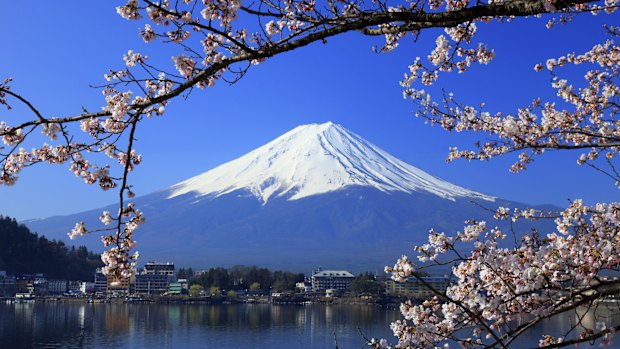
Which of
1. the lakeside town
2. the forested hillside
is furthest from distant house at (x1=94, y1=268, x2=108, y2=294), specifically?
the forested hillside

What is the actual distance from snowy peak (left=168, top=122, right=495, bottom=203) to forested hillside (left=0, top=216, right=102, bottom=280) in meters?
54.3

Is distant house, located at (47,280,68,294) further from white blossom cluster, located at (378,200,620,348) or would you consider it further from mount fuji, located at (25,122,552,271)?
white blossom cluster, located at (378,200,620,348)

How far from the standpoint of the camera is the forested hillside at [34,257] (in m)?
53.4

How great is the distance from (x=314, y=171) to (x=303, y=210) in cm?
1102

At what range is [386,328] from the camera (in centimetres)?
2547

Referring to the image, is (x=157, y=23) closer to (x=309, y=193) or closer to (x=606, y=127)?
(x=606, y=127)

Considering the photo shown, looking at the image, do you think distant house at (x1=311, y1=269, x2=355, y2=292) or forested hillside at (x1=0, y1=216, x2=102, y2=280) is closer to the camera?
forested hillside at (x1=0, y1=216, x2=102, y2=280)

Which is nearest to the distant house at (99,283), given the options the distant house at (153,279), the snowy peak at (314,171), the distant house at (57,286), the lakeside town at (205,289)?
the lakeside town at (205,289)

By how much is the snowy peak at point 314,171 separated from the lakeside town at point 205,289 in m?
46.8

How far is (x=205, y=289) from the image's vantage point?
54.9 meters

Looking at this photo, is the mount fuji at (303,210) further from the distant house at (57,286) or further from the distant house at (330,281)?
the distant house at (57,286)

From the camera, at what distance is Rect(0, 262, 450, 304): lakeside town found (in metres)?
50.7

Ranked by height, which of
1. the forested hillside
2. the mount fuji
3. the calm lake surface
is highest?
the mount fuji

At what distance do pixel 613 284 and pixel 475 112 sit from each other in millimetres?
2059
